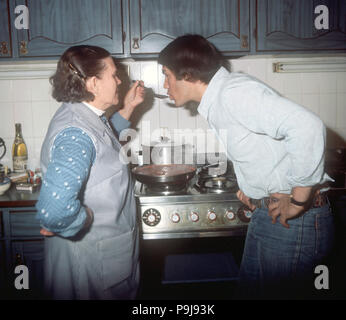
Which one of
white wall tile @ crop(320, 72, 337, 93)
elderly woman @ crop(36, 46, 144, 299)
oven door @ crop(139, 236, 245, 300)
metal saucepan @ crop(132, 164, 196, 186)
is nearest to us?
elderly woman @ crop(36, 46, 144, 299)

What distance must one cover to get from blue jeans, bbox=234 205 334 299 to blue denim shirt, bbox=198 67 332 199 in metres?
0.13

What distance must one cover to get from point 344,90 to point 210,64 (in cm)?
146

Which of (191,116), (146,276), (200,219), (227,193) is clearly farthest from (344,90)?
(146,276)

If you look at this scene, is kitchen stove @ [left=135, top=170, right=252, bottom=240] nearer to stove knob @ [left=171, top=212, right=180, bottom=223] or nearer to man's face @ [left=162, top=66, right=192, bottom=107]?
stove knob @ [left=171, top=212, right=180, bottom=223]

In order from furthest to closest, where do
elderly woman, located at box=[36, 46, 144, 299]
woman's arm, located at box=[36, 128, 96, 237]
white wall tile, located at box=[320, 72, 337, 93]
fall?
white wall tile, located at box=[320, 72, 337, 93]
elderly woman, located at box=[36, 46, 144, 299]
woman's arm, located at box=[36, 128, 96, 237]

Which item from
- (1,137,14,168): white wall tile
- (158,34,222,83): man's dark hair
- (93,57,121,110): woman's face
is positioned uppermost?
(158,34,222,83): man's dark hair

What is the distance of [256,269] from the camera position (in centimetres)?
125

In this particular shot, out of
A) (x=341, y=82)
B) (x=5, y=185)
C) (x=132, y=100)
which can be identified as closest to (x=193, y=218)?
(x=132, y=100)

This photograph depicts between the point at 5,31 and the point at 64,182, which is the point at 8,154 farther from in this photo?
the point at 64,182

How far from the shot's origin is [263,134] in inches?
42.5

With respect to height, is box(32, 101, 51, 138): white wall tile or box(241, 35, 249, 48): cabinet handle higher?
box(241, 35, 249, 48): cabinet handle

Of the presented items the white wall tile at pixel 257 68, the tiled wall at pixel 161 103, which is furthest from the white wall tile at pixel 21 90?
the white wall tile at pixel 257 68

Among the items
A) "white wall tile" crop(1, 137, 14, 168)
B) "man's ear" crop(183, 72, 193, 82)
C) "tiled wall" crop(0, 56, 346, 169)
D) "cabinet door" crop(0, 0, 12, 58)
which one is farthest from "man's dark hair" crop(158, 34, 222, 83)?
"white wall tile" crop(1, 137, 14, 168)

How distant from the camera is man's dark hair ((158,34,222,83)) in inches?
46.3
